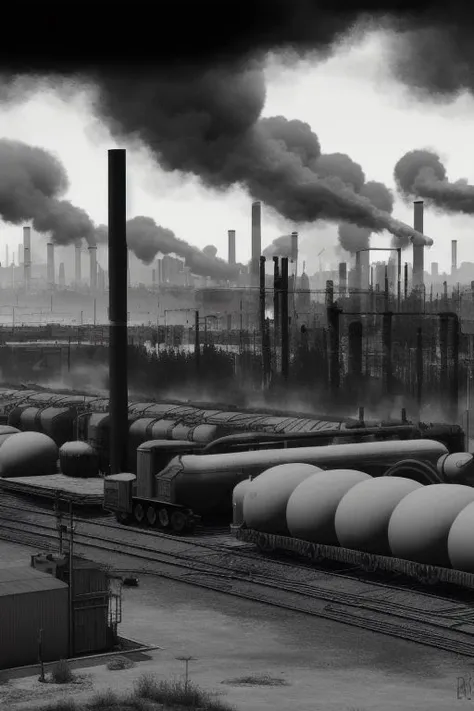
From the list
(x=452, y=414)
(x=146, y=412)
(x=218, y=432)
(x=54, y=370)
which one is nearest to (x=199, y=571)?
(x=218, y=432)

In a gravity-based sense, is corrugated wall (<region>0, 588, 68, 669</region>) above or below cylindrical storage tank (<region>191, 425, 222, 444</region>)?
below

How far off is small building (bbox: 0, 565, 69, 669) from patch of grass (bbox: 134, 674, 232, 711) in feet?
10.2

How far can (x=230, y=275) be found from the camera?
609 ft

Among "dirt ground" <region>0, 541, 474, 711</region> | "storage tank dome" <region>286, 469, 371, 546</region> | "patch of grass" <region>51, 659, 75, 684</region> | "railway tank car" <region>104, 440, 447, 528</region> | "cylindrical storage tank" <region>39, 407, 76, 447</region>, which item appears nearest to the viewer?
"dirt ground" <region>0, 541, 474, 711</region>

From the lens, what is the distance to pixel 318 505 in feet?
106

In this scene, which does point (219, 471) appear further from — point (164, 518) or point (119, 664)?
point (119, 664)

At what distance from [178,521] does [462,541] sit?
12.3m

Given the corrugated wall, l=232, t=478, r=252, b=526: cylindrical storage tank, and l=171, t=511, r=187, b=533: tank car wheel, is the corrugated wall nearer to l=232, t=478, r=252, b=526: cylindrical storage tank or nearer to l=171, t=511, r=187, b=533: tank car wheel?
l=232, t=478, r=252, b=526: cylindrical storage tank

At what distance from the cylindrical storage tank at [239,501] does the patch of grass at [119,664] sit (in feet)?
40.5

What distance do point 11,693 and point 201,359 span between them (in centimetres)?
9443

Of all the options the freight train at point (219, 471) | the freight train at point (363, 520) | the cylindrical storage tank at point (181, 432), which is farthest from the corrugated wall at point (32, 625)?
the cylindrical storage tank at point (181, 432)

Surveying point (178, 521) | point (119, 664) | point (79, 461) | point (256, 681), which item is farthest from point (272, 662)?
point (79, 461)

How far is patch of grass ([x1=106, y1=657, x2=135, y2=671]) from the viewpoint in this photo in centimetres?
2231

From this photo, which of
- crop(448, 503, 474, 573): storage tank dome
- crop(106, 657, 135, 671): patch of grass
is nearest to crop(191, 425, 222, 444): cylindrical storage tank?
crop(448, 503, 474, 573): storage tank dome
